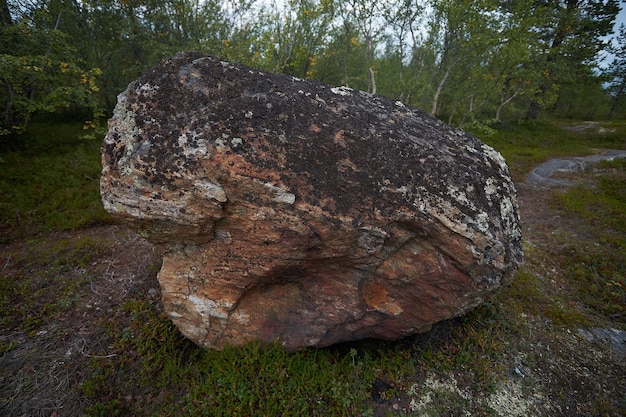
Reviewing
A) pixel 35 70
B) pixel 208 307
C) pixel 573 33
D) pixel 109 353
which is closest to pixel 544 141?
pixel 573 33

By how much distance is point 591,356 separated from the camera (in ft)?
15.8

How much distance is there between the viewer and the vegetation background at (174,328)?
13.1 feet

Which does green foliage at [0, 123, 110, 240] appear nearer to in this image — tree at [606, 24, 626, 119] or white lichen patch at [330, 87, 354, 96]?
white lichen patch at [330, 87, 354, 96]

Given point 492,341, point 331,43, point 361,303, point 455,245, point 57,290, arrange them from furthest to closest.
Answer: point 331,43
point 57,290
point 492,341
point 361,303
point 455,245

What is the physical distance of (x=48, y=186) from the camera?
9375 millimetres

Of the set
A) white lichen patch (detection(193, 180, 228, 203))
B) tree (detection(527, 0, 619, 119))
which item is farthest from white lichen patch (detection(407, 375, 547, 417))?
tree (detection(527, 0, 619, 119))

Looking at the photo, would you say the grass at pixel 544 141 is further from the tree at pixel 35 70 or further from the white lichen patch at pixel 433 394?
the tree at pixel 35 70

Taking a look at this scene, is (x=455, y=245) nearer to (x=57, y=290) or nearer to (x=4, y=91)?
(x=57, y=290)

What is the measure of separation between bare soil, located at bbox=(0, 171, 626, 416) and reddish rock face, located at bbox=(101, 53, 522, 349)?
1.36 m

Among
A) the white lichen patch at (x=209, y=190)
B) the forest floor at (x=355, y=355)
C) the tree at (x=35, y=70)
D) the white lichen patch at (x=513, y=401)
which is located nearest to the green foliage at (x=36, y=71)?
the tree at (x=35, y=70)

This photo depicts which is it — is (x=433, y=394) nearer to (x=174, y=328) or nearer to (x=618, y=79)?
(x=174, y=328)

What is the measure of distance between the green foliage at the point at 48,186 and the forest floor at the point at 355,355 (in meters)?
2.05

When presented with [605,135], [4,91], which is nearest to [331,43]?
[4,91]

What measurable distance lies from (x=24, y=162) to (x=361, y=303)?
39.8 ft
